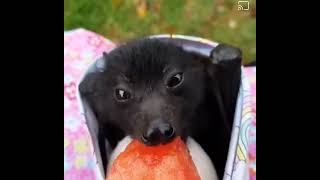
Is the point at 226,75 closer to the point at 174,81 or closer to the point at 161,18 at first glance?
the point at 174,81

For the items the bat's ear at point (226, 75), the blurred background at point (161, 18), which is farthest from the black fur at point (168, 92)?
the blurred background at point (161, 18)

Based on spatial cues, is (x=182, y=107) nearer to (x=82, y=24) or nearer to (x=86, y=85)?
(x=86, y=85)

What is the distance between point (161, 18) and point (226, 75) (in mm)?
356

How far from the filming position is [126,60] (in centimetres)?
125

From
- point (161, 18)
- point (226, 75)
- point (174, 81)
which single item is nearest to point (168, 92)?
point (174, 81)

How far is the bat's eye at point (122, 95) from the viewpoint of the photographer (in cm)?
124

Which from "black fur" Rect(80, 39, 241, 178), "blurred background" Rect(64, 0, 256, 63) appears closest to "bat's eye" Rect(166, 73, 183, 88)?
"black fur" Rect(80, 39, 241, 178)

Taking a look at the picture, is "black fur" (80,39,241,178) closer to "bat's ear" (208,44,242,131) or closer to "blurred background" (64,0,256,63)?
"bat's ear" (208,44,242,131)

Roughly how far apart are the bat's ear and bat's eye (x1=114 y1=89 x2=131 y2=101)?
0.17 m

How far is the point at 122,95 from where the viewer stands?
1242 millimetres

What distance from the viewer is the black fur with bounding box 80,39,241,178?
4.00 ft

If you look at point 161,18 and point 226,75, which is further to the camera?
point 161,18

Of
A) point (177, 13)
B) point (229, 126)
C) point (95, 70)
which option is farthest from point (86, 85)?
point (177, 13)

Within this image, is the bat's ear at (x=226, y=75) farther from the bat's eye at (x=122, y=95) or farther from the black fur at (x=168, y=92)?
the bat's eye at (x=122, y=95)
